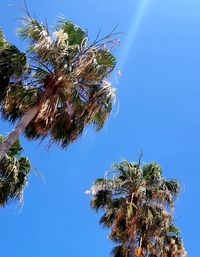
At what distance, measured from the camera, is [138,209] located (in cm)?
1908

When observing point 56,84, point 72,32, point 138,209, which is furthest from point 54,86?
point 138,209

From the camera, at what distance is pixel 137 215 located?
1888cm

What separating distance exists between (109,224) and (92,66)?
30.3 feet

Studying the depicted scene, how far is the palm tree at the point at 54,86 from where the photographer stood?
44.3ft

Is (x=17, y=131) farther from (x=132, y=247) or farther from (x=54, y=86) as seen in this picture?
(x=132, y=247)

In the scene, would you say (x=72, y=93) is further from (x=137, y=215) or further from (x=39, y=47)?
(x=137, y=215)

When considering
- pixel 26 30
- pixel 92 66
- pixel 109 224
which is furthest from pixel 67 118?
pixel 109 224

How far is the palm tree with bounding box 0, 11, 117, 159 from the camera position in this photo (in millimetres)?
13508

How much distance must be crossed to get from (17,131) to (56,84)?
80.7 inches

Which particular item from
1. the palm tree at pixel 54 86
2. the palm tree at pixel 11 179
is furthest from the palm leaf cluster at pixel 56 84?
the palm tree at pixel 11 179

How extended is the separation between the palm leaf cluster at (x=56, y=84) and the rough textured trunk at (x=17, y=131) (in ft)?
0.94

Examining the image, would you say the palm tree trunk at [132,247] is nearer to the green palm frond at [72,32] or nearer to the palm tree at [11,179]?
the palm tree at [11,179]

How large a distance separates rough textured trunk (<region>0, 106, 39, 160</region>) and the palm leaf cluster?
0.29m

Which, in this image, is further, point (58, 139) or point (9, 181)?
point (9, 181)
